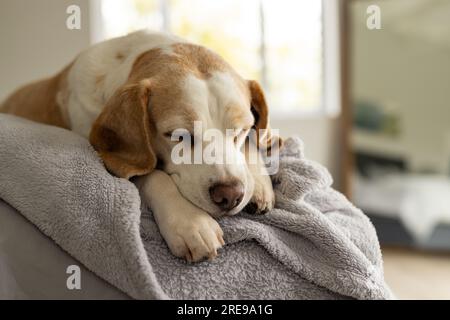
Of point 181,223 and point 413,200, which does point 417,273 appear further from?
point 181,223

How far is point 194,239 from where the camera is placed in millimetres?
1021

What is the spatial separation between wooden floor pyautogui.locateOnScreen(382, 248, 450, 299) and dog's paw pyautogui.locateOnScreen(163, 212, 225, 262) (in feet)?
7.26

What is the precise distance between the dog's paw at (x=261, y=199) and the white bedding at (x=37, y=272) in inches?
12.7

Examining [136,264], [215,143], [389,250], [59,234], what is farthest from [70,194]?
[389,250]

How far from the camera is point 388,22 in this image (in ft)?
13.4

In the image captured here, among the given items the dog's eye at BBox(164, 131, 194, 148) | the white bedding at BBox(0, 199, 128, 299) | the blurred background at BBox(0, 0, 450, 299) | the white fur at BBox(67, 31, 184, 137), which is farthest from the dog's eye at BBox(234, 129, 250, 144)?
the blurred background at BBox(0, 0, 450, 299)

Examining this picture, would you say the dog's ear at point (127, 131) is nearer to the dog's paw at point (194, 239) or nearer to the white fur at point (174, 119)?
the white fur at point (174, 119)

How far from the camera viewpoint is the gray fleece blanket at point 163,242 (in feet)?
3.27

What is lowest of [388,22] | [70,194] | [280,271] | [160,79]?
[280,271]

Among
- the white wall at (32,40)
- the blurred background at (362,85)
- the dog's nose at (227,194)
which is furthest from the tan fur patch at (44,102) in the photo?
the blurred background at (362,85)

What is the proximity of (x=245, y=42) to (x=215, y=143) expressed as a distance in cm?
340

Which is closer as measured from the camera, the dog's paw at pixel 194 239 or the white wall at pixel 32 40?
the dog's paw at pixel 194 239

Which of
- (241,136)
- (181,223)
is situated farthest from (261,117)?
(181,223)

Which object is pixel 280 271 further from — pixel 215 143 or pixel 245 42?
pixel 245 42
